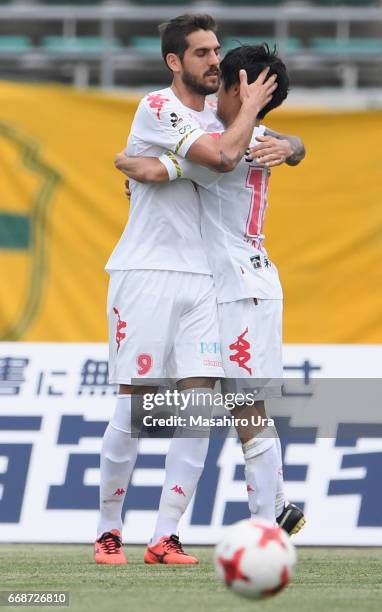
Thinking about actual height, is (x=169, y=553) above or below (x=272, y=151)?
below

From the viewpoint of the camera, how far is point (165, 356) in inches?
207

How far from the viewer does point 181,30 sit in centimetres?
533

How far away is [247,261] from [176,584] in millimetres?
1413

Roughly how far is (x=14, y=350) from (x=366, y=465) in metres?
1.94

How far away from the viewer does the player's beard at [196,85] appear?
529 centimetres

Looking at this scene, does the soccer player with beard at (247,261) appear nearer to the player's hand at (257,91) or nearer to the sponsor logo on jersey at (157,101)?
the player's hand at (257,91)

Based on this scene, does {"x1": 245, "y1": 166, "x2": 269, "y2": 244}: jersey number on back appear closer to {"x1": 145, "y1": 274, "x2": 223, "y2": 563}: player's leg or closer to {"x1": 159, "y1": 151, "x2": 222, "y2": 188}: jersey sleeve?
{"x1": 159, "y1": 151, "x2": 222, "y2": 188}: jersey sleeve

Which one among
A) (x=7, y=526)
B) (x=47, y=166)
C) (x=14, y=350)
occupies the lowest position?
(x=7, y=526)

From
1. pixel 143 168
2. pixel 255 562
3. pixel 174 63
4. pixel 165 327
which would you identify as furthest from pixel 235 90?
pixel 255 562

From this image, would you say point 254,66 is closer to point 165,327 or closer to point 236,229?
point 236,229

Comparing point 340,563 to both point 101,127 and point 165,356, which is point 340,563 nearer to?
point 165,356

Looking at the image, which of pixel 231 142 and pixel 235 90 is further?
pixel 235 90

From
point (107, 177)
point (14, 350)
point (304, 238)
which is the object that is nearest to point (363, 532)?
point (14, 350)

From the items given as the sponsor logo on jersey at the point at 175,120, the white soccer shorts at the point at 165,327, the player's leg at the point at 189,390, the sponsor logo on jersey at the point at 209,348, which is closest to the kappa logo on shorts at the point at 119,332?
the white soccer shorts at the point at 165,327
